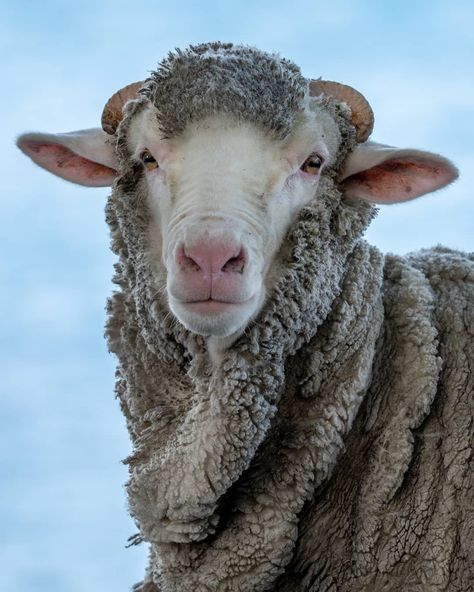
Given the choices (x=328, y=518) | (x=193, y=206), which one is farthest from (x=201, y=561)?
(x=193, y=206)

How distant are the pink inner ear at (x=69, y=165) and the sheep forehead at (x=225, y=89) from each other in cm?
51

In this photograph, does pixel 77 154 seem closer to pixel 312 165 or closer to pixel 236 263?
pixel 312 165

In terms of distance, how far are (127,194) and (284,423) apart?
1073 millimetres

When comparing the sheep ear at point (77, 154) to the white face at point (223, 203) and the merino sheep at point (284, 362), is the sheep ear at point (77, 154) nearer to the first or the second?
the merino sheep at point (284, 362)

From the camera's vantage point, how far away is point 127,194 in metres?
4.53

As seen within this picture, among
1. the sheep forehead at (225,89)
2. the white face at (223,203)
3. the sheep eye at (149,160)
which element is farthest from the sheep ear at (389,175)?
the sheep eye at (149,160)

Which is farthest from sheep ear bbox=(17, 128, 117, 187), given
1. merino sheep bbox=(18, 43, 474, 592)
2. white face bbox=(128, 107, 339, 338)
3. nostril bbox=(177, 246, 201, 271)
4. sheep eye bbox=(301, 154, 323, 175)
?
nostril bbox=(177, 246, 201, 271)

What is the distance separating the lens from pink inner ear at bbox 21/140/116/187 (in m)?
4.80

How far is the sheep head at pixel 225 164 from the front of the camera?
396 cm

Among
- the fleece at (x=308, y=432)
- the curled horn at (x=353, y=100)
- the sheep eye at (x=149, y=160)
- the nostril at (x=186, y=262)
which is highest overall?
the curled horn at (x=353, y=100)

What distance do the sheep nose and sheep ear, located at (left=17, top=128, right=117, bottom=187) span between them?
0.96 metres

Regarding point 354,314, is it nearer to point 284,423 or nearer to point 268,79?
point 284,423

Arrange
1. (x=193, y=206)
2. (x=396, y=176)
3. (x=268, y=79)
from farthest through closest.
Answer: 1. (x=396, y=176)
2. (x=268, y=79)
3. (x=193, y=206)

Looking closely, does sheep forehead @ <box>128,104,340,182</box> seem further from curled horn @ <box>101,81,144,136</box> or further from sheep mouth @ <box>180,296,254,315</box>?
sheep mouth @ <box>180,296,254,315</box>
